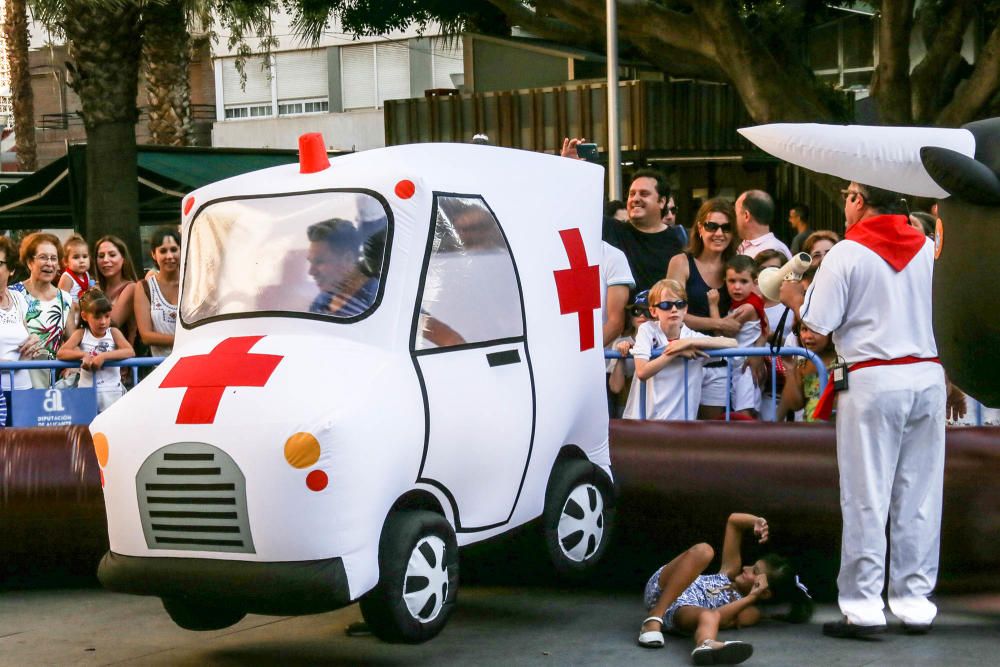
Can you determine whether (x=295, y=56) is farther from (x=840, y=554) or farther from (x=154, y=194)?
(x=840, y=554)

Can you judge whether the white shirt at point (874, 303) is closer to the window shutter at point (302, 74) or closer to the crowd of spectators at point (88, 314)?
the crowd of spectators at point (88, 314)

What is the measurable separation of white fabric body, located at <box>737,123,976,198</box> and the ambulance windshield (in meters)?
2.91

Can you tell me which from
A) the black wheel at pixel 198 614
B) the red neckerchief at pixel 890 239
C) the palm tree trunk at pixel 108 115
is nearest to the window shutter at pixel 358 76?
the palm tree trunk at pixel 108 115

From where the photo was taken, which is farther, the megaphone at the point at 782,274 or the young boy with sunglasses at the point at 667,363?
the young boy with sunglasses at the point at 667,363

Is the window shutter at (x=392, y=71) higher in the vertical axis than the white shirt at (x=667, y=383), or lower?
higher

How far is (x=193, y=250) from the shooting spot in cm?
581

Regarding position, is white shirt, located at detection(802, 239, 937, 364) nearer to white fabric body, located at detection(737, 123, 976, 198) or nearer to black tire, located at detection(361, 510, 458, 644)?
black tire, located at detection(361, 510, 458, 644)

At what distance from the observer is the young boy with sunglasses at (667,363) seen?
24.0 feet

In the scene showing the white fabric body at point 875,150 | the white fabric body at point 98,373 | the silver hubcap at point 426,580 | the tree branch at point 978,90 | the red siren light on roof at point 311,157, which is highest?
the tree branch at point 978,90

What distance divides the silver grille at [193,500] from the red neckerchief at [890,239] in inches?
108

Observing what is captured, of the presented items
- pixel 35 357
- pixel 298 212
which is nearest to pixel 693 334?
pixel 298 212

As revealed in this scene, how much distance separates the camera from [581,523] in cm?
616

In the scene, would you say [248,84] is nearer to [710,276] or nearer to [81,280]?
[81,280]

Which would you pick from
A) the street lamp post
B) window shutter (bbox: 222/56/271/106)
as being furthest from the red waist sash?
window shutter (bbox: 222/56/271/106)
